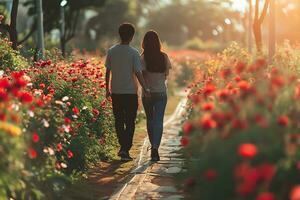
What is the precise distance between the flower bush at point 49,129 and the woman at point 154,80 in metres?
0.72

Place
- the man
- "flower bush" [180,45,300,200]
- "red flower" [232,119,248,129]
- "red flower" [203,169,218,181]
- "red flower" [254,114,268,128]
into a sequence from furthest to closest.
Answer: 1. the man
2. "red flower" [232,119,248,129]
3. "red flower" [254,114,268,128]
4. "red flower" [203,169,218,181]
5. "flower bush" [180,45,300,200]

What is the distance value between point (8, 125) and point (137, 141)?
7451mm

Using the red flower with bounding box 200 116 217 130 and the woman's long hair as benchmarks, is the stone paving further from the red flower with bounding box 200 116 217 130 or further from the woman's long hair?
the red flower with bounding box 200 116 217 130

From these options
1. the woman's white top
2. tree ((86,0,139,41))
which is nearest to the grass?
the woman's white top

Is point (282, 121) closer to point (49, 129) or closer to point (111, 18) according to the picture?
point (49, 129)

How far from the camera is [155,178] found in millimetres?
8570

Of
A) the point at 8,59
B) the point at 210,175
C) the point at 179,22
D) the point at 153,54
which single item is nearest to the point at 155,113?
the point at 153,54

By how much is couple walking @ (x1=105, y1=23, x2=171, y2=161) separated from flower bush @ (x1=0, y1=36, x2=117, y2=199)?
356 millimetres

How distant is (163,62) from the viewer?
9.80 metres

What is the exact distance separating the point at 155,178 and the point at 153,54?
1.93 m

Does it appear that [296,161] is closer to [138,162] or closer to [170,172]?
[170,172]

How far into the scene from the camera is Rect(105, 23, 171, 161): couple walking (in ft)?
31.9

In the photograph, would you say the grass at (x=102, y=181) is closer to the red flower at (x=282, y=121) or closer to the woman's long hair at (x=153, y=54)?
the woman's long hair at (x=153, y=54)

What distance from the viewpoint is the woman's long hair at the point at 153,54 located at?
973 cm
